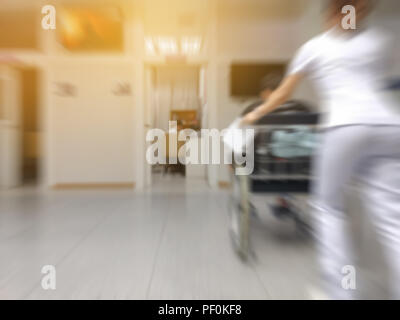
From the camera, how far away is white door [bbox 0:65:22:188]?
4.62 meters

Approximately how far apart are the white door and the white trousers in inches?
206

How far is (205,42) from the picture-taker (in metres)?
4.89

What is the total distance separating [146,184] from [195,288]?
3.66m

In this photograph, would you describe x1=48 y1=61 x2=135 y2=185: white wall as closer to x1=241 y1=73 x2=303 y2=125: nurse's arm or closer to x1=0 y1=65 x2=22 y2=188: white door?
x1=0 y1=65 x2=22 y2=188: white door

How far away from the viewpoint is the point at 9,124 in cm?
467

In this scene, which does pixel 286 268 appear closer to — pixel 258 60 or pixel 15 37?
pixel 258 60

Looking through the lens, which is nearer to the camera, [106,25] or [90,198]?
[90,198]

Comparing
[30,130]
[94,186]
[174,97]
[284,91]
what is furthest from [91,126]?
[284,91]

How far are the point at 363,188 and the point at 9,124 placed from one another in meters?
5.37

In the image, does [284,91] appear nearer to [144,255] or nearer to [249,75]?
[144,255]

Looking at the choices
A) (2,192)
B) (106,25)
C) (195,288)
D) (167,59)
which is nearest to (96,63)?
(106,25)

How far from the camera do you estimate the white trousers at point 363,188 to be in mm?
925

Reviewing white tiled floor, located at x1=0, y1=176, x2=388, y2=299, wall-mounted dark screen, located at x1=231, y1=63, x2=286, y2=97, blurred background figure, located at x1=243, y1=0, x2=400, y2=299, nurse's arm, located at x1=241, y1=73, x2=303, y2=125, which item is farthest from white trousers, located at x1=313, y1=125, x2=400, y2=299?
wall-mounted dark screen, located at x1=231, y1=63, x2=286, y2=97

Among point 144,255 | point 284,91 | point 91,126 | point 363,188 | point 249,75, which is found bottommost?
point 144,255
